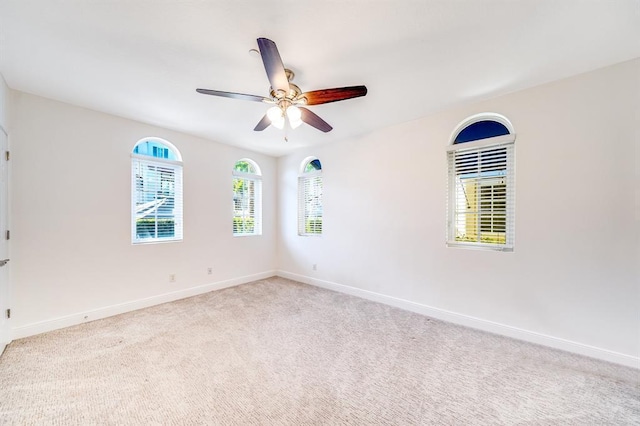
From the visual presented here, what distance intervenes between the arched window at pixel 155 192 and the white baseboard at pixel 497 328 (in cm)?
282

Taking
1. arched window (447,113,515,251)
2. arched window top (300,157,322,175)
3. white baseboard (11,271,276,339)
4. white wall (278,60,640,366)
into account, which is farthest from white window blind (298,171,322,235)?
arched window (447,113,515,251)

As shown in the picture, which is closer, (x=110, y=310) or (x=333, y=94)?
(x=333, y=94)

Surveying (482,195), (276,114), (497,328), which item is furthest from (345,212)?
(497,328)

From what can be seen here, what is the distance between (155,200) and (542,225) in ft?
15.8

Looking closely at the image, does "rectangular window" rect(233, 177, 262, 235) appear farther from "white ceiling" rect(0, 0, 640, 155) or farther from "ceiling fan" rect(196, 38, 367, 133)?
"ceiling fan" rect(196, 38, 367, 133)

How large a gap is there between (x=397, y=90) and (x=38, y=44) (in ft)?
10.0

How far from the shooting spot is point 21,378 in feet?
6.50

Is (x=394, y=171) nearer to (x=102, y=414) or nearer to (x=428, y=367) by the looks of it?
(x=428, y=367)

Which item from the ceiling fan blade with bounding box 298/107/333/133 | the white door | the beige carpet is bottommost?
the beige carpet

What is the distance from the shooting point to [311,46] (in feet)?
6.35

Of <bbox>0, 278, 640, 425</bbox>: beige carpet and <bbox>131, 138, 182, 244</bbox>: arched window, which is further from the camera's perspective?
<bbox>131, 138, 182, 244</bbox>: arched window

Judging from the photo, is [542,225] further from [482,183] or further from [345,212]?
[345,212]

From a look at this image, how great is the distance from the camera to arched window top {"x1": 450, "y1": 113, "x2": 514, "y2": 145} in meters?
2.84

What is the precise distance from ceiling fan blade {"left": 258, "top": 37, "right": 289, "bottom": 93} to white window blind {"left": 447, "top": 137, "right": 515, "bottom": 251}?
2.28 meters
